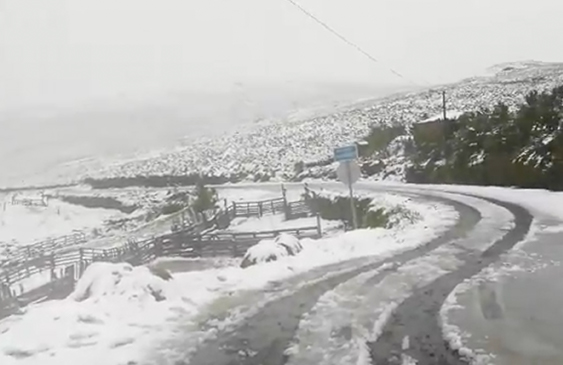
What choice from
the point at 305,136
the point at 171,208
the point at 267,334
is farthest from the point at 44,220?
the point at 305,136

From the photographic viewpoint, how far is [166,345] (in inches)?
290

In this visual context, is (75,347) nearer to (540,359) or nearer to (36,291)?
(540,359)

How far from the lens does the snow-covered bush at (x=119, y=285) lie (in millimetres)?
9359

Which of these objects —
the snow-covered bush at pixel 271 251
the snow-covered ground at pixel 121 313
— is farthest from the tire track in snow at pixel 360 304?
the snow-covered bush at pixel 271 251

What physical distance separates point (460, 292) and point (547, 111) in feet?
64.2

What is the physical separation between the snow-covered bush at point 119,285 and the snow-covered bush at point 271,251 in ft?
9.02

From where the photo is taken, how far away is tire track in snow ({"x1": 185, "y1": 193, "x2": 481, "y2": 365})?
662 centimetres

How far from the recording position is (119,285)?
373 inches

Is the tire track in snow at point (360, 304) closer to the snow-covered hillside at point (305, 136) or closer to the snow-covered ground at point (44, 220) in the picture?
the snow-covered ground at point (44, 220)

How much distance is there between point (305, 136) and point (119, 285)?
26560mm

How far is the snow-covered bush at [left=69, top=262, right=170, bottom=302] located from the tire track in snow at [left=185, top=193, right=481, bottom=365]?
1.76 metres

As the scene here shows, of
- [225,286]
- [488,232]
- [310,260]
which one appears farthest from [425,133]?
[225,286]

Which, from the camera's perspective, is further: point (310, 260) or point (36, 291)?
point (36, 291)

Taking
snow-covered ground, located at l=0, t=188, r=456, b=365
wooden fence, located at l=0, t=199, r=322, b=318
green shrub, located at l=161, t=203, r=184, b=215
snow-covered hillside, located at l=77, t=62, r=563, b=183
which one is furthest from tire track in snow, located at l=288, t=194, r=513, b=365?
green shrub, located at l=161, t=203, r=184, b=215
